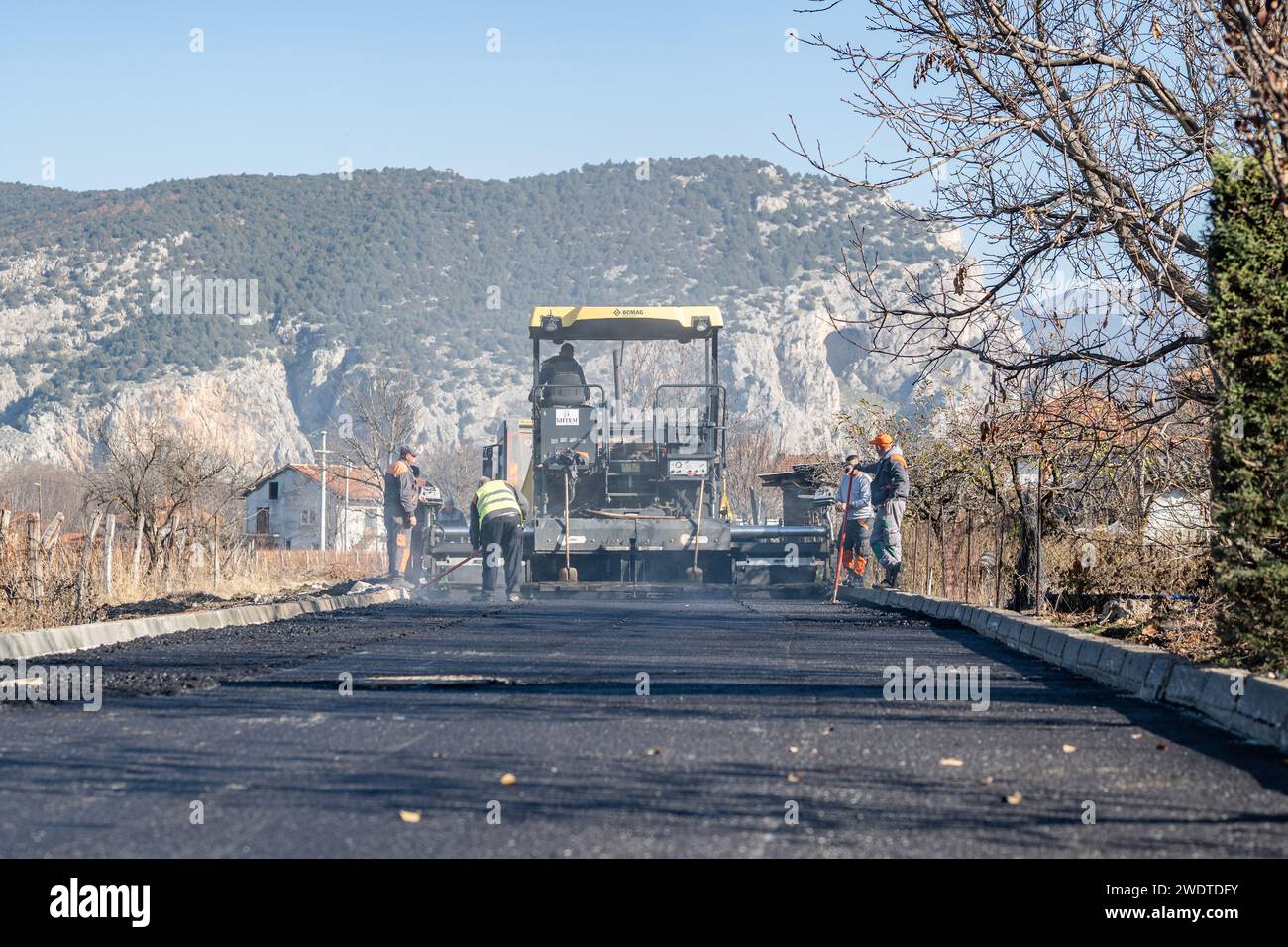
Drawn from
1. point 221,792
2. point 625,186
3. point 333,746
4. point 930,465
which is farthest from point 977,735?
point 625,186

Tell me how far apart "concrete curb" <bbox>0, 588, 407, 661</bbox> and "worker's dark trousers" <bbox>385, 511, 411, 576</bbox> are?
372cm

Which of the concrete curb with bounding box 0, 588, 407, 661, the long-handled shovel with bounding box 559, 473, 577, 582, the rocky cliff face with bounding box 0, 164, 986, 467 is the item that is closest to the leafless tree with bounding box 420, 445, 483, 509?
the rocky cliff face with bounding box 0, 164, 986, 467

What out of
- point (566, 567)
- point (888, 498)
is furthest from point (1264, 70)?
point (566, 567)

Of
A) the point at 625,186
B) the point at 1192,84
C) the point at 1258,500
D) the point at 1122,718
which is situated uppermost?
the point at 625,186

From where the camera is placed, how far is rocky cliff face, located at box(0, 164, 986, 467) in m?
110

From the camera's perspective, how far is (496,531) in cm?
2062

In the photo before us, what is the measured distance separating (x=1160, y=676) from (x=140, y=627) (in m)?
8.24

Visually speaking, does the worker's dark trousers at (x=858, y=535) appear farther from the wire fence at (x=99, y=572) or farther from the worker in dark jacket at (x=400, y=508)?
the wire fence at (x=99, y=572)

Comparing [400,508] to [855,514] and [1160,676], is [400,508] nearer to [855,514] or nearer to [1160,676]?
[855,514]

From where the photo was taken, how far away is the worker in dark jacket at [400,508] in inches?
897

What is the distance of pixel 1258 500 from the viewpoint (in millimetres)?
8086

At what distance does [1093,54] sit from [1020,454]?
14.0 ft

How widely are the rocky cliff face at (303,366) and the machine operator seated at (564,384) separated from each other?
273 feet

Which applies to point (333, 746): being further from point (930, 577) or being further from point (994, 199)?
point (930, 577)
